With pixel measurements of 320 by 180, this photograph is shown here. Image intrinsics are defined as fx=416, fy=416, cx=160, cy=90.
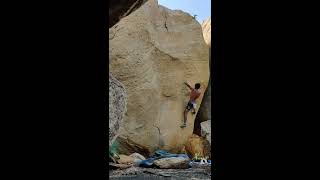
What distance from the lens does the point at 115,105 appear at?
22.5ft

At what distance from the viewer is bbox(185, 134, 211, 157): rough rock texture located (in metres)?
11.3

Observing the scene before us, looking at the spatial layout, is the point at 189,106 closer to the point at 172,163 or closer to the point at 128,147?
the point at 128,147

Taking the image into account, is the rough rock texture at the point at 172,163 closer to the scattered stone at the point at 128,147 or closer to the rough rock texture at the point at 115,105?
the rough rock texture at the point at 115,105

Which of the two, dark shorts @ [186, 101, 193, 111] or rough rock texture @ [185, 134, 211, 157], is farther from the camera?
dark shorts @ [186, 101, 193, 111]

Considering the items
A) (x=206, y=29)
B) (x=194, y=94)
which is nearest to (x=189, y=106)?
(x=194, y=94)

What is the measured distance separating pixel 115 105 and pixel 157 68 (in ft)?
15.3

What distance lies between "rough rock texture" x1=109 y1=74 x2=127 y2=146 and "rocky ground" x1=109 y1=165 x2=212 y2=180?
2.26 ft

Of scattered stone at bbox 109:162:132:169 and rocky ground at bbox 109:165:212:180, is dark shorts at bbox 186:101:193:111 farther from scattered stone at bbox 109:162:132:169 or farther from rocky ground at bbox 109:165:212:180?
scattered stone at bbox 109:162:132:169

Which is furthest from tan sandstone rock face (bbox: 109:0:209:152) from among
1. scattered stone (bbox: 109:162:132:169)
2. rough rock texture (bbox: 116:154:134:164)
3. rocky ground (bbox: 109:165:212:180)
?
rocky ground (bbox: 109:165:212:180)

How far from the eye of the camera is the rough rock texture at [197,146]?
445 inches

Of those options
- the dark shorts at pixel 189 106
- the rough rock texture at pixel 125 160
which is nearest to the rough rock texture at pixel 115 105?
the rough rock texture at pixel 125 160
